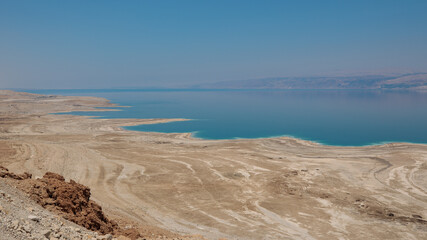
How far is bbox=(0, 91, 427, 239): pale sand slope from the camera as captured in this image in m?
18.8

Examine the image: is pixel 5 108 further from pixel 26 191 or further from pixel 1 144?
pixel 26 191

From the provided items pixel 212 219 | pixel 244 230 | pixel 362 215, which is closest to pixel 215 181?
pixel 212 219

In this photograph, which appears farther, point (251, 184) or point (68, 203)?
point (251, 184)

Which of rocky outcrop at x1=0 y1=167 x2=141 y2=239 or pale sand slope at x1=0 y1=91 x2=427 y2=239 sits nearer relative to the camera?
rocky outcrop at x1=0 y1=167 x2=141 y2=239

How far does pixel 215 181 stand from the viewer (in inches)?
1064

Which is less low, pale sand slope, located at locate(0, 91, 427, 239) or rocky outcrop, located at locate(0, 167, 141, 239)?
rocky outcrop, located at locate(0, 167, 141, 239)

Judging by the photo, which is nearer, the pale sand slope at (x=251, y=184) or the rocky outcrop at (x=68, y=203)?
the rocky outcrop at (x=68, y=203)

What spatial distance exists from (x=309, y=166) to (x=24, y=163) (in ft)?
92.7

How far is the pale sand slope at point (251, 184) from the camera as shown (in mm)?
18812

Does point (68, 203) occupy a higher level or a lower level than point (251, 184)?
higher

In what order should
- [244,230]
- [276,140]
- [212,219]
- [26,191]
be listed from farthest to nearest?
1. [276,140]
2. [212,219]
3. [244,230]
4. [26,191]

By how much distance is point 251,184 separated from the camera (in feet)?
86.9

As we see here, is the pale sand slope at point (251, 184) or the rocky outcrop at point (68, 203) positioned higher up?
the rocky outcrop at point (68, 203)

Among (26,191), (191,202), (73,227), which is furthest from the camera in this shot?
(191,202)
